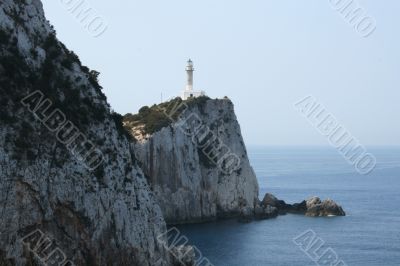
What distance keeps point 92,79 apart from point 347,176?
110 metres

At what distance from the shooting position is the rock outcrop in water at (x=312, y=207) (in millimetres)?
78062

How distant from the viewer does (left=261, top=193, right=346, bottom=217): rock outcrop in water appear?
7806 centimetres

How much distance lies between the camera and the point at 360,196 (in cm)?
10012

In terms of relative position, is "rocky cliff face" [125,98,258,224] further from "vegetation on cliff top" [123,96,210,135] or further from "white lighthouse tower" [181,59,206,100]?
"white lighthouse tower" [181,59,206,100]

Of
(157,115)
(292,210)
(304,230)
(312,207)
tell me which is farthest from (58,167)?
(292,210)

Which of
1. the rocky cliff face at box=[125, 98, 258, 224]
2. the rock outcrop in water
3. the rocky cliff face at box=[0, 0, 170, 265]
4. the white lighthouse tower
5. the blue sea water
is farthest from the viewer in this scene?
the white lighthouse tower

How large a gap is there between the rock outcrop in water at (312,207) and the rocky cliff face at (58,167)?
41129 mm

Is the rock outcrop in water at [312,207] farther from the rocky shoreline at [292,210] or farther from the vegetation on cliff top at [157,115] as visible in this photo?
the vegetation on cliff top at [157,115]

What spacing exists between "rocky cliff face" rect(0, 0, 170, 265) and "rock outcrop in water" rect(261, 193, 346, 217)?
135ft

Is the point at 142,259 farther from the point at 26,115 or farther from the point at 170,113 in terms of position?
the point at 170,113

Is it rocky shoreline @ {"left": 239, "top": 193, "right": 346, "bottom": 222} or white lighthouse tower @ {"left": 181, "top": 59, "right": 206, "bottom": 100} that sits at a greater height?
white lighthouse tower @ {"left": 181, "top": 59, "right": 206, "bottom": 100}

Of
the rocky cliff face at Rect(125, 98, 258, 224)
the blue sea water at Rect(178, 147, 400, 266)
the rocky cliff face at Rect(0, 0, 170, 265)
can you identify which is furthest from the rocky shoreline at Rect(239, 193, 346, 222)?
the rocky cliff face at Rect(0, 0, 170, 265)

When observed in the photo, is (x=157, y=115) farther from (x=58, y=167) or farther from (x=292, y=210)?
(x=58, y=167)

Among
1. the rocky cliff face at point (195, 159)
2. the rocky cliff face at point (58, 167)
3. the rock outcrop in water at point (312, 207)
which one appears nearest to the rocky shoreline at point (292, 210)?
the rock outcrop in water at point (312, 207)
